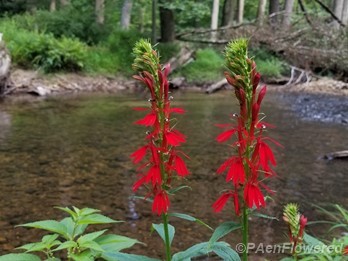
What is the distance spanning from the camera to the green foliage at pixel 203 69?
687 inches

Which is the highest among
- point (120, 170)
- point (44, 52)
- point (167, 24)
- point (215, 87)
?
Answer: point (167, 24)

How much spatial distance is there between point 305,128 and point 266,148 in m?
8.43

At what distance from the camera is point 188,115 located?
10.8 m

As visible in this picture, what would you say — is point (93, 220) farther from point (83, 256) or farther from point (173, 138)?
point (173, 138)

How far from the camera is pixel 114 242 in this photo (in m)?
2.03

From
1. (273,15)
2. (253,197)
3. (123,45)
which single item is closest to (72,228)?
(253,197)

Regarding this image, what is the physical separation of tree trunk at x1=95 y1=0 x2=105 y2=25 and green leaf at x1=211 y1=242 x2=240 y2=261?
1874 centimetres

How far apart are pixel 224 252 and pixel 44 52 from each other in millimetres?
A: 15542

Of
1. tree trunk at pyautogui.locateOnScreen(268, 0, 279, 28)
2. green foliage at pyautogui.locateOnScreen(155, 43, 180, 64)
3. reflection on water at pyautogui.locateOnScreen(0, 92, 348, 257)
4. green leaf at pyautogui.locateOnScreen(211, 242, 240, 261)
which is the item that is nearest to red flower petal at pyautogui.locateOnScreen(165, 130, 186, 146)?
green leaf at pyautogui.locateOnScreen(211, 242, 240, 261)

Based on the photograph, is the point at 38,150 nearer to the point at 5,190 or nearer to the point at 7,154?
the point at 7,154

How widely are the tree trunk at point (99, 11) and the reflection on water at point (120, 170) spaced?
9.80 m

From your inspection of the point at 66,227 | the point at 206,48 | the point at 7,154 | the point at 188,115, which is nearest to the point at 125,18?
the point at 206,48

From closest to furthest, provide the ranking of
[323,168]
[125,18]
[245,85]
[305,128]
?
[245,85] → [323,168] → [305,128] → [125,18]

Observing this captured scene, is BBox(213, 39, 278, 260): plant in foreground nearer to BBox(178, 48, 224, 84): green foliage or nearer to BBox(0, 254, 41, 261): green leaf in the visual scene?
BBox(0, 254, 41, 261): green leaf
